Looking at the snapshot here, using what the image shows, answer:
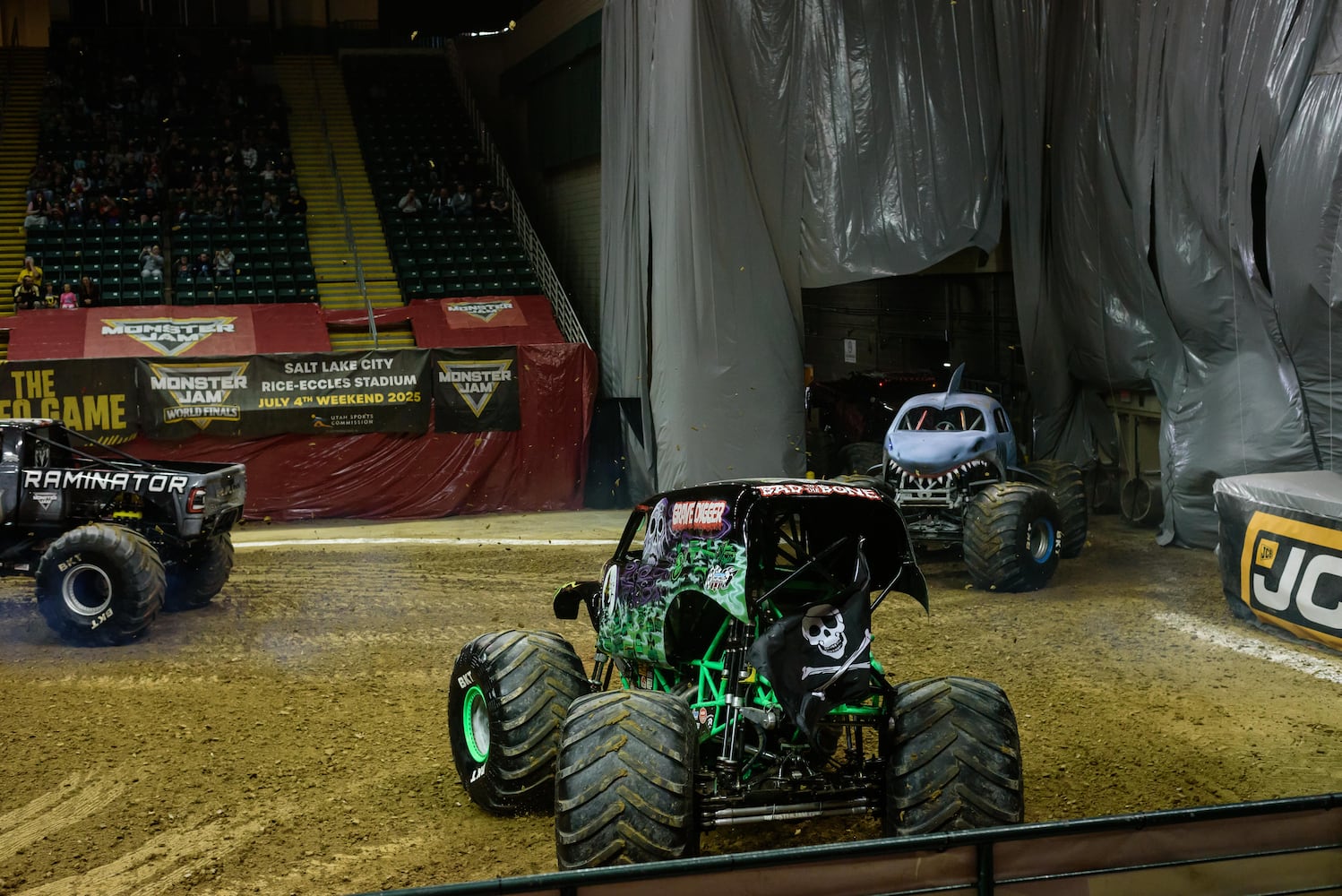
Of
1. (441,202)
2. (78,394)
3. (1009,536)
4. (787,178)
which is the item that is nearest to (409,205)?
(441,202)

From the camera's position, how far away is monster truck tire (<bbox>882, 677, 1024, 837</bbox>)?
18.1 ft

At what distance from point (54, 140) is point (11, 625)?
18.1 metres

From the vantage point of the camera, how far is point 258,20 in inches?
1332

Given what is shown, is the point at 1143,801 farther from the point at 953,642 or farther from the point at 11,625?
the point at 11,625

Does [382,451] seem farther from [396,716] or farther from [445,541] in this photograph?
[396,716]

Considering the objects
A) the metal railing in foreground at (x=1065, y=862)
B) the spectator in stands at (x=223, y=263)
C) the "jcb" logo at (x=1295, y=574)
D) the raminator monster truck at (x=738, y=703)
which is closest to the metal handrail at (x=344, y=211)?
the spectator in stands at (x=223, y=263)

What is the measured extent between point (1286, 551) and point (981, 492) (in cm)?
319

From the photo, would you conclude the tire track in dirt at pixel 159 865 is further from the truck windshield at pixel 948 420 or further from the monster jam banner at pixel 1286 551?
the truck windshield at pixel 948 420

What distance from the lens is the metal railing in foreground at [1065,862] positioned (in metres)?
3.26

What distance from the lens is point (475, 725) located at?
7.25 metres

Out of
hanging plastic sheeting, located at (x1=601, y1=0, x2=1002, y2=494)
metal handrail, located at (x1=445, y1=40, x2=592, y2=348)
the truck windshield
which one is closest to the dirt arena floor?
the truck windshield

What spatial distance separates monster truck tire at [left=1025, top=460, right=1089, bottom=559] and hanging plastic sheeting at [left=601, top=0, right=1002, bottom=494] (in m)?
4.08

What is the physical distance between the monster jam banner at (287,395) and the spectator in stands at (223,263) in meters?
5.62

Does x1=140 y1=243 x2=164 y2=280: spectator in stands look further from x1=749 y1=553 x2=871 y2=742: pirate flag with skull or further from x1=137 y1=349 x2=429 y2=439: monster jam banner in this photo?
x1=749 y1=553 x2=871 y2=742: pirate flag with skull
